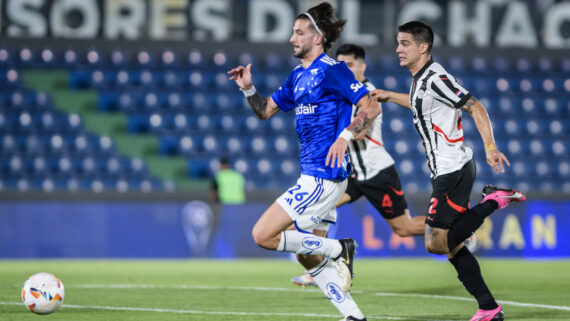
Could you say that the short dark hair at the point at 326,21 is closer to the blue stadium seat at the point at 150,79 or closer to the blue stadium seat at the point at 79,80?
the blue stadium seat at the point at 150,79

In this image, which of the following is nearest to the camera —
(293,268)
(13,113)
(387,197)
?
(387,197)

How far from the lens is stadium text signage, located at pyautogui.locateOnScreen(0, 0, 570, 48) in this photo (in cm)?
1866

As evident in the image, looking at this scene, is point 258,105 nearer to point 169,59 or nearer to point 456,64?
point 169,59

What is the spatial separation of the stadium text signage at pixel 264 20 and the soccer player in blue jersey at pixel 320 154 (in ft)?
44.4

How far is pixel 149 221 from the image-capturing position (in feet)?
46.5

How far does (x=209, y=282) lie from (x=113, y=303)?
7.97ft

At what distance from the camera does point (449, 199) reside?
19.8 feet

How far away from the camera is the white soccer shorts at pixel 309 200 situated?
5488 millimetres

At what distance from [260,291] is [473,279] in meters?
3.02

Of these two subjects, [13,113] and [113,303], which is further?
[13,113]

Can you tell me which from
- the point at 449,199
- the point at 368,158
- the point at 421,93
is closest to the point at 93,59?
the point at 368,158

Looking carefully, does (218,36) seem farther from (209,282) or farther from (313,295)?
(313,295)

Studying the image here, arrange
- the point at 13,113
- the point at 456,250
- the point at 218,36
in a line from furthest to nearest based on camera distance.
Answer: the point at 218,36
the point at 13,113
the point at 456,250

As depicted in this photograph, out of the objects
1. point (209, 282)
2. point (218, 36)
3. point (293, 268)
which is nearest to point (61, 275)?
point (209, 282)
